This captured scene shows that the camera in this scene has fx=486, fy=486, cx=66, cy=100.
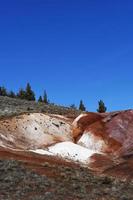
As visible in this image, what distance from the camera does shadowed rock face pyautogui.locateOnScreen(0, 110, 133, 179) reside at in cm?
4547

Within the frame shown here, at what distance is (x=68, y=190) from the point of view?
27.1 m

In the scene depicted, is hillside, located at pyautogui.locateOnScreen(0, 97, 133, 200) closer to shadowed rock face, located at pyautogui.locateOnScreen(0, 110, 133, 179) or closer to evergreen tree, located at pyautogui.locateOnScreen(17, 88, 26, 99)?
shadowed rock face, located at pyautogui.locateOnScreen(0, 110, 133, 179)

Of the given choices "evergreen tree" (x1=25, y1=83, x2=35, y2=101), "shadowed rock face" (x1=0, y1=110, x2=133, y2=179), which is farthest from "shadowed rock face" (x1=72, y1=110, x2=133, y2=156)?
"evergreen tree" (x1=25, y1=83, x2=35, y2=101)

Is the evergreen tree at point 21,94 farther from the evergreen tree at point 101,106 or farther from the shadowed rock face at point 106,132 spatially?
the shadowed rock face at point 106,132

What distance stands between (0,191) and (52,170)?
23.0 feet

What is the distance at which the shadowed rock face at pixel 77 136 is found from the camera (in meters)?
45.5

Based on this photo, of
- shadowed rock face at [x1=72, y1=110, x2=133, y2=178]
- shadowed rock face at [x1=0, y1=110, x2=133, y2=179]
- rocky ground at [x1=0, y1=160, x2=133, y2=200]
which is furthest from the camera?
shadowed rock face at [x1=72, y1=110, x2=133, y2=178]

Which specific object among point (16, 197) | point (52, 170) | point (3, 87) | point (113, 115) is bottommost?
point (16, 197)

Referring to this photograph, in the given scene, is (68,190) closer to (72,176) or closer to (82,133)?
(72,176)

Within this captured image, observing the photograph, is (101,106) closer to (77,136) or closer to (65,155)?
(77,136)

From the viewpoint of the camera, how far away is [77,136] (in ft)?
174

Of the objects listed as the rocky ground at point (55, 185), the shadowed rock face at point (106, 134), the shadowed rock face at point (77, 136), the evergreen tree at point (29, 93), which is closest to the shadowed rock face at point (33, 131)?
the shadowed rock face at point (77, 136)

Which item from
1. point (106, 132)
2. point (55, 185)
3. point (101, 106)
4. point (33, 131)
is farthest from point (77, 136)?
point (101, 106)

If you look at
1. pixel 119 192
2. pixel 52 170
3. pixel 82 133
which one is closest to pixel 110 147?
pixel 82 133
